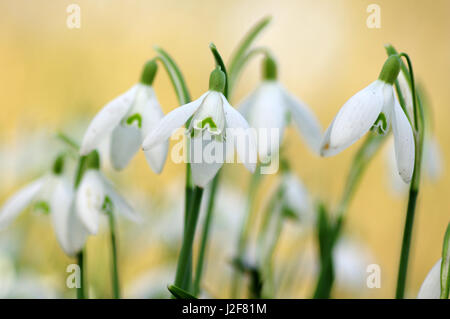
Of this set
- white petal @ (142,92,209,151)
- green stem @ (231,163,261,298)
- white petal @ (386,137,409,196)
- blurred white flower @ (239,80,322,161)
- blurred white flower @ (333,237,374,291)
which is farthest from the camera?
blurred white flower @ (333,237,374,291)

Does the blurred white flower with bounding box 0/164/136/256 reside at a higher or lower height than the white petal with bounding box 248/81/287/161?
lower

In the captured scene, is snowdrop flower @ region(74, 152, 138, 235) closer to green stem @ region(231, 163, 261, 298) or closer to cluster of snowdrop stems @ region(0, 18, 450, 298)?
cluster of snowdrop stems @ region(0, 18, 450, 298)

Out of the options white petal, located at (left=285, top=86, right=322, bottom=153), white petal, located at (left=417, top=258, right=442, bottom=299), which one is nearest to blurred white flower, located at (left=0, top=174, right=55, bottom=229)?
white petal, located at (left=285, top=86, right=322, bottom=153)

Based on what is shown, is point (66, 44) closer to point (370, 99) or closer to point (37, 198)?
point (37, 198)

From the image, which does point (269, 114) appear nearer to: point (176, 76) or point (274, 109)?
point (274, 109)

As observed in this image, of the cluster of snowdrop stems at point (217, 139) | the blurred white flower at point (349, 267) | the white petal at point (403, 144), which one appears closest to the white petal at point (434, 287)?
the cluster of snowdrop stems at point (217, 139)

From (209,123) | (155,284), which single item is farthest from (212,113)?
(155,284)
